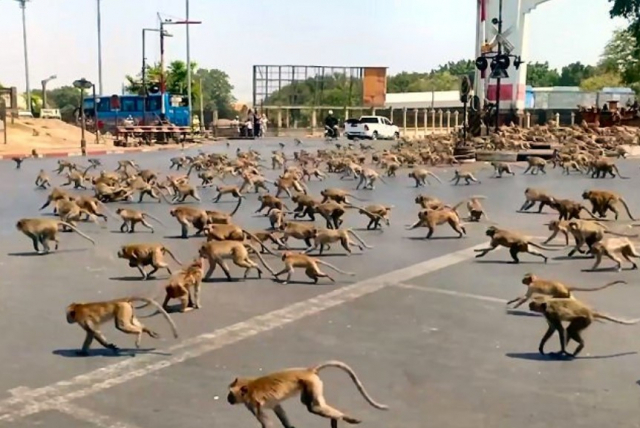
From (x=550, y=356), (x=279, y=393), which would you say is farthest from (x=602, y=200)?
(x=279, y=393)

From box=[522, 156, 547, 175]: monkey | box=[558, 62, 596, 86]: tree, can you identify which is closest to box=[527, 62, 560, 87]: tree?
box=[558, 62, 596, 86]: tree

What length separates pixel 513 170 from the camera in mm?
27234

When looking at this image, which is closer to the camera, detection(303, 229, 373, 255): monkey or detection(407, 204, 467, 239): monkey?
detection(303, 229, 373, 255): monkey

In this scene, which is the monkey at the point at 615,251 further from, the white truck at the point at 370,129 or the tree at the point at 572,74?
the tree at the point at 572,74

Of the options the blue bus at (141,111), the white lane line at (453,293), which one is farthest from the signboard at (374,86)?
the white lane line at (453,293)

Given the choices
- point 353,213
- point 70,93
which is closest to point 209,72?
point 70,93

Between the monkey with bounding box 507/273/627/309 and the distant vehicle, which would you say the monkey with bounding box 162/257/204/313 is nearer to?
A: the monkey with bounding box 507/273/627/309

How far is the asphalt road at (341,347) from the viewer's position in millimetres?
5844

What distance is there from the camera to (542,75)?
157125 mm

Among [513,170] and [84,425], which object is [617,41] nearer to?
[513,170]

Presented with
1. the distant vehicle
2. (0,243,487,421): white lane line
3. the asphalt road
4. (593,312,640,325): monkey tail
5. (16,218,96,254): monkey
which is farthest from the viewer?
the distant vehicle

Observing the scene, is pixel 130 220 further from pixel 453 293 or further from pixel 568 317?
pixel 568 317

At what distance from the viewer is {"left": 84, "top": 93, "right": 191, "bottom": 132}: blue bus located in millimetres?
55625

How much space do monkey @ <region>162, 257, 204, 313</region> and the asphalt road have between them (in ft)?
0.60
